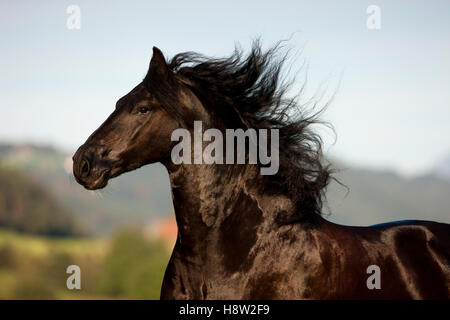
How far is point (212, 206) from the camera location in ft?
16.6

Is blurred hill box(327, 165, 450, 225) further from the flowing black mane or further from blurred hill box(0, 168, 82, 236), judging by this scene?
the flowing black mane

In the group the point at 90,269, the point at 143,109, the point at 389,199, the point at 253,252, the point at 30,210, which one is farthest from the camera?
the point at 389,199

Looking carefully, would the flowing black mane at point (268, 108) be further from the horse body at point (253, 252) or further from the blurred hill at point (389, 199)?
the blurred hill at point (389, 199)

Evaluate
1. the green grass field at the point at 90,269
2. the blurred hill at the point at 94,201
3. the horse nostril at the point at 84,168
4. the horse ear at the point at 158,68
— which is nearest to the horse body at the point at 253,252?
the horse nostril at the point at 84,168

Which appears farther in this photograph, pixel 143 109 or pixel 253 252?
pixel 143 109

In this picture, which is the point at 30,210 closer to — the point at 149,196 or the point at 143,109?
the point at 149,196

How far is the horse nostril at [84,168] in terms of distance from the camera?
5000 mm

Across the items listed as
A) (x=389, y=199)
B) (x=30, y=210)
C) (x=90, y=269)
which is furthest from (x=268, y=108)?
(x=389, y=199)

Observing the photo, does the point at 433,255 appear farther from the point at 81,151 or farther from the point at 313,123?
the point at 81,151

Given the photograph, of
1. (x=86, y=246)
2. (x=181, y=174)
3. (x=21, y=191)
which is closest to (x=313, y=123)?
(x=181, y=174)

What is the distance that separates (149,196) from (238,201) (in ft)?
231

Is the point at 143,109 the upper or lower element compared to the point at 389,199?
upper

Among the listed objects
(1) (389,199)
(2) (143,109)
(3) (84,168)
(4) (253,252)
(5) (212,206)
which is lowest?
(1) (389,199)

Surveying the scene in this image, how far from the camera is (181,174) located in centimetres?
509
